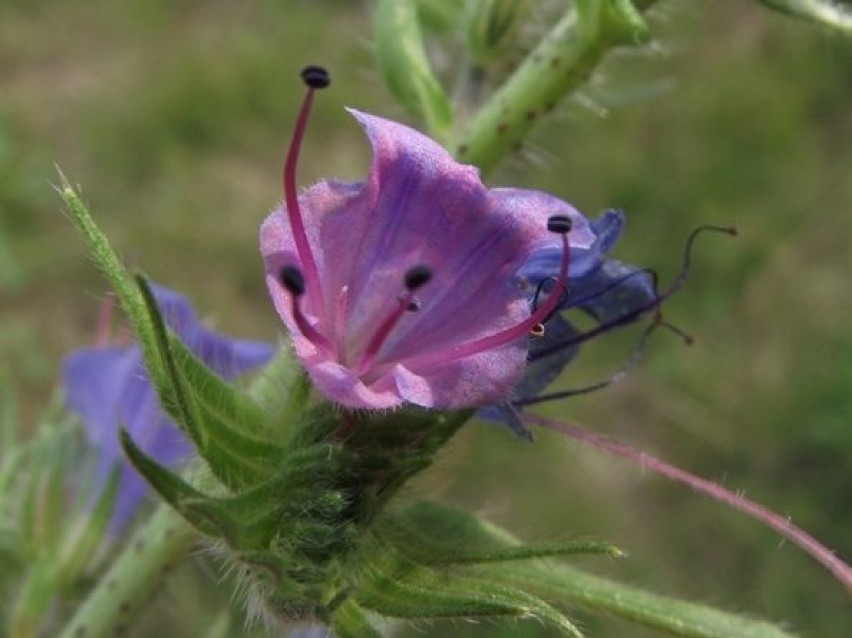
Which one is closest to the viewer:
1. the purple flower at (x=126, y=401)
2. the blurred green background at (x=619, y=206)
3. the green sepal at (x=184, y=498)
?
the green sepal at (x=184, y=498)

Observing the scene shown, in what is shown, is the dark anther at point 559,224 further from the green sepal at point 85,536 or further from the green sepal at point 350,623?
the green sepal at point 85,536

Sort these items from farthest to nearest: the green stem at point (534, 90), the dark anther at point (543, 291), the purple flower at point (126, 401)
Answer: the purple flower at point (126, 401) < the green stem at point (534, 90) < the dark anther at point (543, 291)

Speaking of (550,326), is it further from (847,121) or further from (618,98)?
(847,121)

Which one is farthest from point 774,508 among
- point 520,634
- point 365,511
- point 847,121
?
point 365,511

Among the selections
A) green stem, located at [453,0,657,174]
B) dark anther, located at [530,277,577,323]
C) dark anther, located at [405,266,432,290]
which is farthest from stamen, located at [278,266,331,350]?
green stem, located at [453,0,657,174]

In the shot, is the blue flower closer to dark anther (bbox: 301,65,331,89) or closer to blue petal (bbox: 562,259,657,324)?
blue petal (bbox: 562,259,657,324)

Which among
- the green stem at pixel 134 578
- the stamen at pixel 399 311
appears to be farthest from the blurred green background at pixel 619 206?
the stamen at pixel 399 311

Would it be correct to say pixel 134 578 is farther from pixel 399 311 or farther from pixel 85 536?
pixel 399 311
